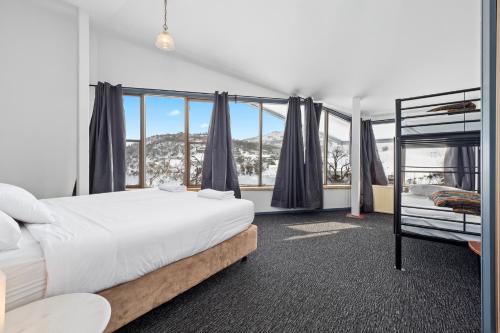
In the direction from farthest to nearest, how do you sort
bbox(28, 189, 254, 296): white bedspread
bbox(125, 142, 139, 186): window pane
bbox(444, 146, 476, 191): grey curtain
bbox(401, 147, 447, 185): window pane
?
bbox(401, 147, 447, 185): window pane, bbox(125, 142, 139, 186): window pane, bbox(444, 146, 476, 191): grey curtain, bbox(28, 189, 254, 296): white bedspread

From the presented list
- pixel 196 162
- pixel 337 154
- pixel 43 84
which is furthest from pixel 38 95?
pixel 337 154

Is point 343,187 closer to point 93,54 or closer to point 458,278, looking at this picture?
point 458,278

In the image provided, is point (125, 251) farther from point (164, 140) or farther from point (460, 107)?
point (164, 140)

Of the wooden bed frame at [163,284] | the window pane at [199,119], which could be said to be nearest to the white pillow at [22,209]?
the wooden bed frame at [163,284]

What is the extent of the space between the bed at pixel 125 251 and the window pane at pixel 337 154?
353 cm

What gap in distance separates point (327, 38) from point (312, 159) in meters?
2.18

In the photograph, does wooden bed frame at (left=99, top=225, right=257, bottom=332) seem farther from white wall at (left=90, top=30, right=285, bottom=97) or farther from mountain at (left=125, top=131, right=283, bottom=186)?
white wall at (left=90, top=30, right=285, bottom=97)

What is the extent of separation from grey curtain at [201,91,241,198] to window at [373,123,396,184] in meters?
3.41

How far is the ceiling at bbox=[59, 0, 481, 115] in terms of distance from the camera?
240cm

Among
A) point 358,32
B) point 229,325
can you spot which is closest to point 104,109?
point 229,325

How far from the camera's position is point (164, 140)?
Result: 4.07 meters

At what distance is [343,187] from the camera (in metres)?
4.92

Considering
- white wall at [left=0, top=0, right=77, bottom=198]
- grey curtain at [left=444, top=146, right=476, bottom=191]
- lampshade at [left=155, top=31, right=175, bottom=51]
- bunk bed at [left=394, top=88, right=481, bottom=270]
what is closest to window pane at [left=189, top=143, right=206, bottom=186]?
white wall at [left=0, top=0, right=77, bottom=198]

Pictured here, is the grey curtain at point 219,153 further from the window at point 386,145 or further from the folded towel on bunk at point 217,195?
the window at point 386,145
